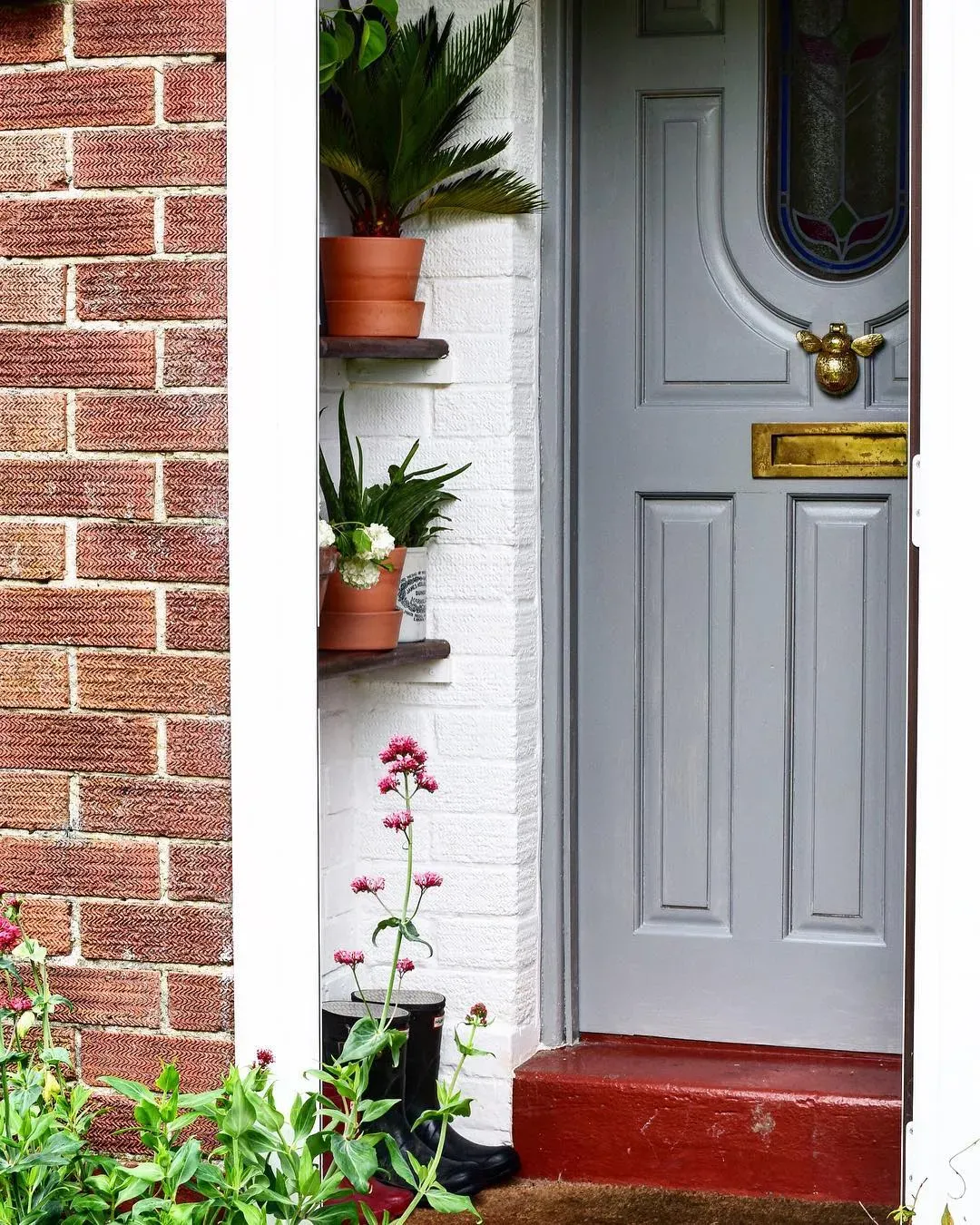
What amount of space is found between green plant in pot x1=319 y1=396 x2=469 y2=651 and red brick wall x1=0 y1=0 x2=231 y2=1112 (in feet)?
1.03

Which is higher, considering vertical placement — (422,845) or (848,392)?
(848,392)

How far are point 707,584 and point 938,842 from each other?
896mm

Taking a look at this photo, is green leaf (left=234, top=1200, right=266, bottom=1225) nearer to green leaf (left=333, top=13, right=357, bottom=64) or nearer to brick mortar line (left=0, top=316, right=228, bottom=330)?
brick mortar line (left=0, top=316, right=228, bottom=330)

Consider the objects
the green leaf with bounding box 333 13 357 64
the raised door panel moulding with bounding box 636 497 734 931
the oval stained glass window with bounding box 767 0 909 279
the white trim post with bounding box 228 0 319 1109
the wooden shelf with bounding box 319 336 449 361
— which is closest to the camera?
the white trim post with bounding box 228 0 319 1109

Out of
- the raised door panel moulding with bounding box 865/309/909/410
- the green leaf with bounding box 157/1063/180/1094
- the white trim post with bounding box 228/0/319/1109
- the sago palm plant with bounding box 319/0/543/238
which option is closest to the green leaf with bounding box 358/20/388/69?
the sago palm plant with bounding box 319/0/543/238

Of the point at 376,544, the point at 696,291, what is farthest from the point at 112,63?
the point at 696,291

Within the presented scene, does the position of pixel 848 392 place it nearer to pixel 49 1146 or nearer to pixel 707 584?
pixel 707 584

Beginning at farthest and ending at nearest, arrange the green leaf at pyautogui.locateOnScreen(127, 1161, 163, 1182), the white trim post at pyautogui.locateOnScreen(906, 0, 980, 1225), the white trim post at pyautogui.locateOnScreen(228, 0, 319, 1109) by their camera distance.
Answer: the white trim post at pyautogui.locateOnScreen(228, 0, 319, 1109)
the white trim post at pyautogui.locateOnScreen(906, 0, 980, 1225)
the green leaf at pyautogui.locateOnScreen(127, 1161, 163, 1182)

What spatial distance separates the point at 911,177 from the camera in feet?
6.49

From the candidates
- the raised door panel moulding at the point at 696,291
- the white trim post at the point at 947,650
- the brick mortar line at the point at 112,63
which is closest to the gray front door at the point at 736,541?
the raised door panel moulding at the point at 696,291

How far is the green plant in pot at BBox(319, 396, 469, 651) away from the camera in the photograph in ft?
8.24

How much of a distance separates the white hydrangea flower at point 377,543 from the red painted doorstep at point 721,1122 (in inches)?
36.1

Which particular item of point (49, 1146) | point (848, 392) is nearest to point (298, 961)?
point (49, 1146)

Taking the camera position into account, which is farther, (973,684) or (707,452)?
(707,452)
